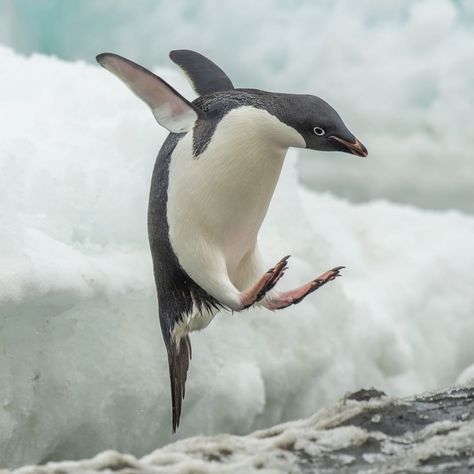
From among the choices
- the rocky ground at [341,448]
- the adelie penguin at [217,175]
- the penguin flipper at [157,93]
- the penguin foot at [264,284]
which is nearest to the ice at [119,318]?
the adelie penguin at [217,175]

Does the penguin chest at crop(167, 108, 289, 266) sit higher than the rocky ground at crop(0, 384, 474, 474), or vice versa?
the penguin chest at crop(167, 108, 289, 266)

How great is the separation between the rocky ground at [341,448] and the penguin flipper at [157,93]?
0.79 meters

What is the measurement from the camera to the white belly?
7.13 ft

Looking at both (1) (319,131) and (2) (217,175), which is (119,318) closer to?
(2) (217,175)

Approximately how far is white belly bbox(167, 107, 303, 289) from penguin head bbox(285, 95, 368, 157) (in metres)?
0.03

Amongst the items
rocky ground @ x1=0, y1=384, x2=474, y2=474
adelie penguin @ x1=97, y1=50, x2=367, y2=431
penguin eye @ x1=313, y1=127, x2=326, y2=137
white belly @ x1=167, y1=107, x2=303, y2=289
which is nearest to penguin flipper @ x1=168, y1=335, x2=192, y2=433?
adelie penguin @ x1=97, y1=50, x2=367, y2=431

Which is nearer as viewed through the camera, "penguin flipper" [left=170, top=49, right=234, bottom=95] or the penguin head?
the penguin head

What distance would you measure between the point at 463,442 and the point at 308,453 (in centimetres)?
29

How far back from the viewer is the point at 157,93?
2232 millimetres

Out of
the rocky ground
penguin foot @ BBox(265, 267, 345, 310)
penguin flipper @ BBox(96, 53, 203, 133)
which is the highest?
penguin flipper @ BBox(96, 53, 203, 133)

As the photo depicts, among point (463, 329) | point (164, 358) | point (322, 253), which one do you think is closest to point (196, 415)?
point (164, 358)

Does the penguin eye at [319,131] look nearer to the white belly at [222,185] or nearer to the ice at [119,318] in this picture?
the white belly at [222,185]

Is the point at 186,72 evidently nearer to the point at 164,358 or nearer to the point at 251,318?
the point at 164,358

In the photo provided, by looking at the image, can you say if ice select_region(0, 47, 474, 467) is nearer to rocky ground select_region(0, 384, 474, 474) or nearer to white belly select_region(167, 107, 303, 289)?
white belly select_region(167, 107, 303, 289)
